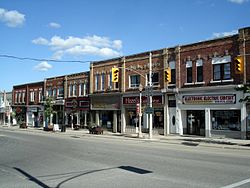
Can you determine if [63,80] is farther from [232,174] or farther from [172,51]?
[232,174]

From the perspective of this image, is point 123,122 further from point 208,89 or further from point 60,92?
point 60,92

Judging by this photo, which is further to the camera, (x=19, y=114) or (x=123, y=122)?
(x=19, y=114)

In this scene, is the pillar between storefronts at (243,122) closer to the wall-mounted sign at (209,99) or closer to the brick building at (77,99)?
the wall-mounted sign at (209,99)

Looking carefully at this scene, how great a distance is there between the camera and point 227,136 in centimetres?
2802

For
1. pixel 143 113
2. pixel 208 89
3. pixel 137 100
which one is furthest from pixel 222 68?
pixel 137 100

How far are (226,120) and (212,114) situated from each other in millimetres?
1466

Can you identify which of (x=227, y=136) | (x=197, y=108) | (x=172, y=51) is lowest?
(x=227, y=136)

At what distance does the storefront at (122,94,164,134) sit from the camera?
34.1 metres

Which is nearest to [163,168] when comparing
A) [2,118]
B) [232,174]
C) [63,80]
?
[232,174]

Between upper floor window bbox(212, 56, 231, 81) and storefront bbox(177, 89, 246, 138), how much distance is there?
4.30 ft

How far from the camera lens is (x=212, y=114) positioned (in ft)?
96.4

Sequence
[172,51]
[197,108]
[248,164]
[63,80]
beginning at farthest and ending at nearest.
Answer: [63,80], [172,51], [197,108], [248,164]

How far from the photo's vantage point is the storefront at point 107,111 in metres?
39.6

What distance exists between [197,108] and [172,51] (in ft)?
21.4
